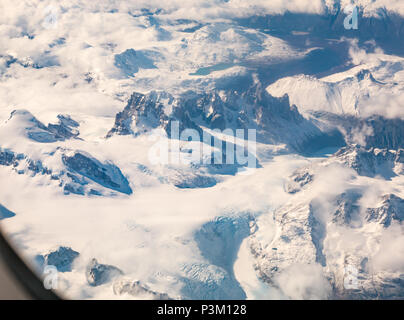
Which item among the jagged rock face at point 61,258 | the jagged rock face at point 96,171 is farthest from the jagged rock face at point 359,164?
the jagged rock face at point 61,258

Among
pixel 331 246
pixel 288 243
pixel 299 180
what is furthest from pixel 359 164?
pixel 288 243

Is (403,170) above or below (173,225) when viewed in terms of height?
below

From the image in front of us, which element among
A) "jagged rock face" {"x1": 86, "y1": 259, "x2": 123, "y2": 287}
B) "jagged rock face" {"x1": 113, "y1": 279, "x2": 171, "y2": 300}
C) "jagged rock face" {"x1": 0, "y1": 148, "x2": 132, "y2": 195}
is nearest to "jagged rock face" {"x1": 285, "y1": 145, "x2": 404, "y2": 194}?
"jagged rock face" {"x1": 0, "y1": 148, "x2": 132, "y2": 195}

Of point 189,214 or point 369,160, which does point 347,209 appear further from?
point 369,160
